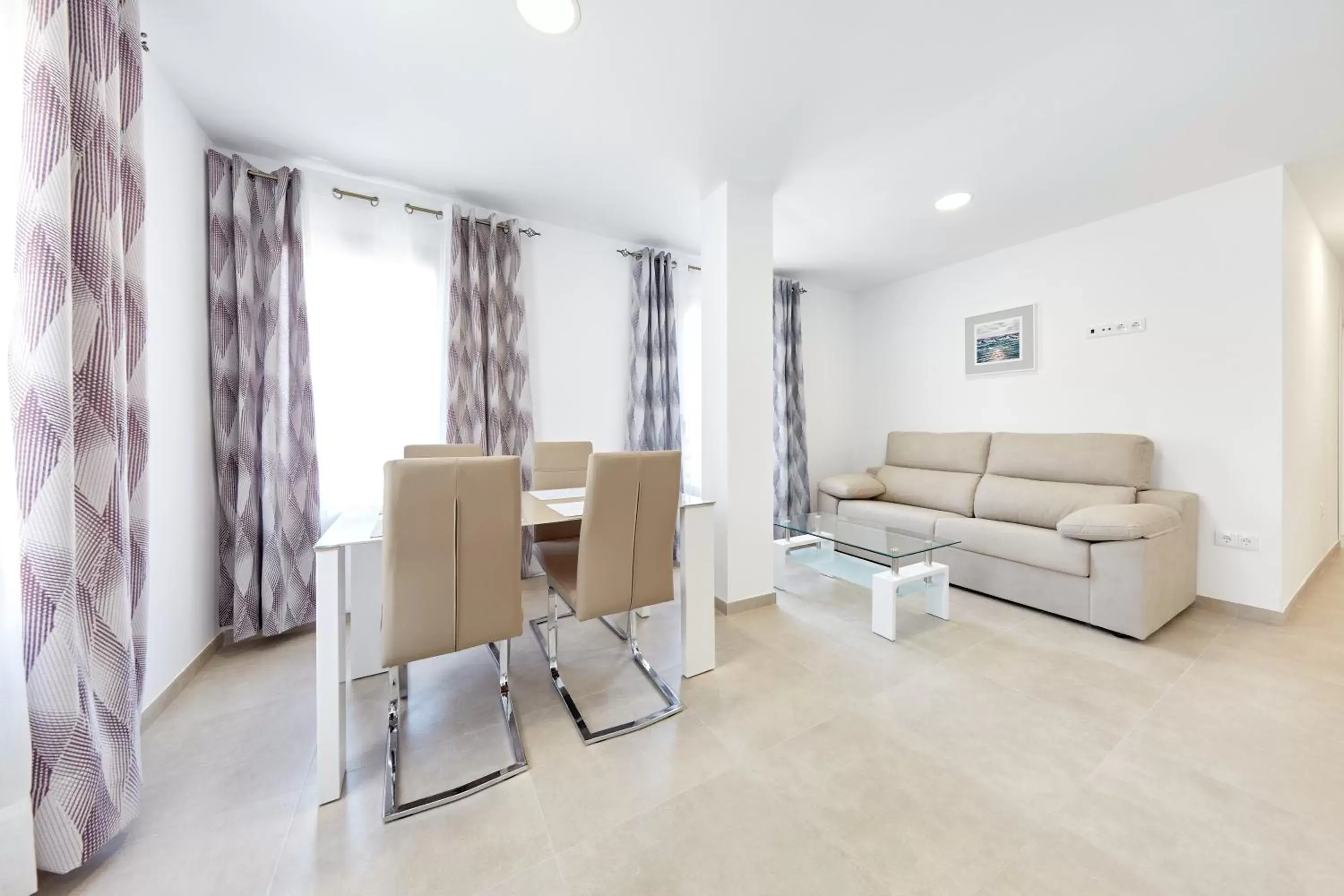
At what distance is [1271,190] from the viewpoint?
93.2 inches

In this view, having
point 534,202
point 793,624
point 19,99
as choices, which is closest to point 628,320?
point 534,202

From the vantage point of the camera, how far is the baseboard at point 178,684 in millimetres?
1629

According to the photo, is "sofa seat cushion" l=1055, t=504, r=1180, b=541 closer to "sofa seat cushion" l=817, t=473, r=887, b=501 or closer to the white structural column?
"sofa seat cushion" l=817, t=473, r=887, b=501

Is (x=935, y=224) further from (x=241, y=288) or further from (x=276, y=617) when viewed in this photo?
(x=276, y=617)

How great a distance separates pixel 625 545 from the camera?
1.69 meters

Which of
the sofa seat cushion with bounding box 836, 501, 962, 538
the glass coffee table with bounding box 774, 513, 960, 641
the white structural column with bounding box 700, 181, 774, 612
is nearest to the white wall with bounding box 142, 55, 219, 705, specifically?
the white structural column with bounding box 700, 181, 774, 612

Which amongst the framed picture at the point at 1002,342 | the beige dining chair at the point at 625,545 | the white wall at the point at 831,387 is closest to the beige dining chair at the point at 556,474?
the beige dining chair at the point at 625,545

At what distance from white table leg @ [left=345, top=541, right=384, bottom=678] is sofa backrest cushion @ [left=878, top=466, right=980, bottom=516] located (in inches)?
147

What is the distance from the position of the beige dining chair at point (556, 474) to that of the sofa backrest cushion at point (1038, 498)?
2.84m

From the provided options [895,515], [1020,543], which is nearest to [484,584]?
[1020,543]

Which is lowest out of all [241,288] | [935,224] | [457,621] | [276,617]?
[276,617]

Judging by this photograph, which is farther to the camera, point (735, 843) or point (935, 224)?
point (935, 224)

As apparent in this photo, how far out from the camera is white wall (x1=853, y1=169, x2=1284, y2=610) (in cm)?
242

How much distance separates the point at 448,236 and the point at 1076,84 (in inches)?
124
